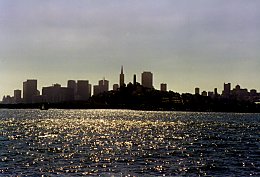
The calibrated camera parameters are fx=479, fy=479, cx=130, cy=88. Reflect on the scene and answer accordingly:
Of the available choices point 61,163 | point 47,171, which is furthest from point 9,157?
point 47,171

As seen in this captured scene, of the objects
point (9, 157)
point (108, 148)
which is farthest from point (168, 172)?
point (108, 148)

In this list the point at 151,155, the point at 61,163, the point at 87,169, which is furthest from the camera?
the point at 151,155

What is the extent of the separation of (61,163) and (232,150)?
1165 inches

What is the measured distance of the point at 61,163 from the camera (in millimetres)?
53031

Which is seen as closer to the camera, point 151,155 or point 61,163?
point 61,163

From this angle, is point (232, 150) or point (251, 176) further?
point (232, 150)

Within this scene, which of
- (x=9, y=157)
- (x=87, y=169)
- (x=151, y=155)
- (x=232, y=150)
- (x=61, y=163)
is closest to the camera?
(x=87, y=169)

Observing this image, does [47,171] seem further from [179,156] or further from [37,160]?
[179,156]

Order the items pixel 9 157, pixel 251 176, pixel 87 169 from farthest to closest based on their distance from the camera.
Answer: pixel 9 157, pixel 87 169, pixel 251 176

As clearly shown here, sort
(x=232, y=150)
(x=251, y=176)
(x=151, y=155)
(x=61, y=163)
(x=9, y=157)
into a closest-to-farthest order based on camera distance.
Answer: (x=251, y=176)
(x=61, y=163)
(x=9, y=157)
(x=151, y=155)
(x=232, y=150)

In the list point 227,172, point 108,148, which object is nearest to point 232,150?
point 108,148

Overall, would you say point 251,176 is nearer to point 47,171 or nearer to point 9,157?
point 47,171

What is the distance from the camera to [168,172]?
4669cm

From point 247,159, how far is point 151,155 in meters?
12.2
